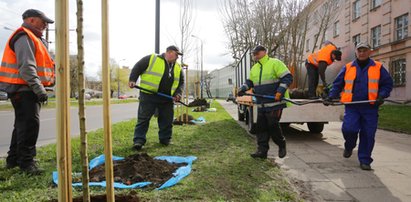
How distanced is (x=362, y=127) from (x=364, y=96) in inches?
17.3

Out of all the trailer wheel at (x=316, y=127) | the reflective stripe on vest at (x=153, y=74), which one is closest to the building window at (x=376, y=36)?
the trailer wheel at (x=316, y=127)

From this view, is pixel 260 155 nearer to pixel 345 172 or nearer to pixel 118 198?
pixel 345 172

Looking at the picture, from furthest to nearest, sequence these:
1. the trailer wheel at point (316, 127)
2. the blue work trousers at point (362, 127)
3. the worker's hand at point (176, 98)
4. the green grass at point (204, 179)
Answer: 1. the trailer wheel at point (316, 127)
2. the worker's hand at point (176, 98)
3. the blue work trousers at point (362, 127)
4. the green grass at point (204, 179)

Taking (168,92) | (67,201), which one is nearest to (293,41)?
(168,92)

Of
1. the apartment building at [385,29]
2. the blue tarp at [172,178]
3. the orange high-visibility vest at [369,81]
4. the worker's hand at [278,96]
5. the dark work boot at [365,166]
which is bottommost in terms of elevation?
the dark work boot at [365,166]

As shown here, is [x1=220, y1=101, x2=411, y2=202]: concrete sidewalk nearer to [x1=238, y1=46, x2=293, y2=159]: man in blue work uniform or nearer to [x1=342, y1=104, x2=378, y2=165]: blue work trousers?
[x1=342, y1=104, x2=378, y2=165]: blue work trousers

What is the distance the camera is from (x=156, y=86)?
5.82 m

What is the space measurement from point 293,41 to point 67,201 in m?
13.4

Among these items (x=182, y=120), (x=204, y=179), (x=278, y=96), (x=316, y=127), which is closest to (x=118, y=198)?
(x=204, y=179)

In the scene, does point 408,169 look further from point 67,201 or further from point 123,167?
point 67,201

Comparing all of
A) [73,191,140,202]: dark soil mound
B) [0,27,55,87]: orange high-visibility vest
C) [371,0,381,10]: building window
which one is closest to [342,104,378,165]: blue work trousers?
[73,191,140,202]: dark soil mound

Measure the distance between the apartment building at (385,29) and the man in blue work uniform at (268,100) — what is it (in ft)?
33.4

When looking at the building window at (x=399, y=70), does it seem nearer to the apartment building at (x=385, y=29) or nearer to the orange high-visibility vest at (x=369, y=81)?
the apartment building at (x=385, y=29)

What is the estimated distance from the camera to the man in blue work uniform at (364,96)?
4566 mm
